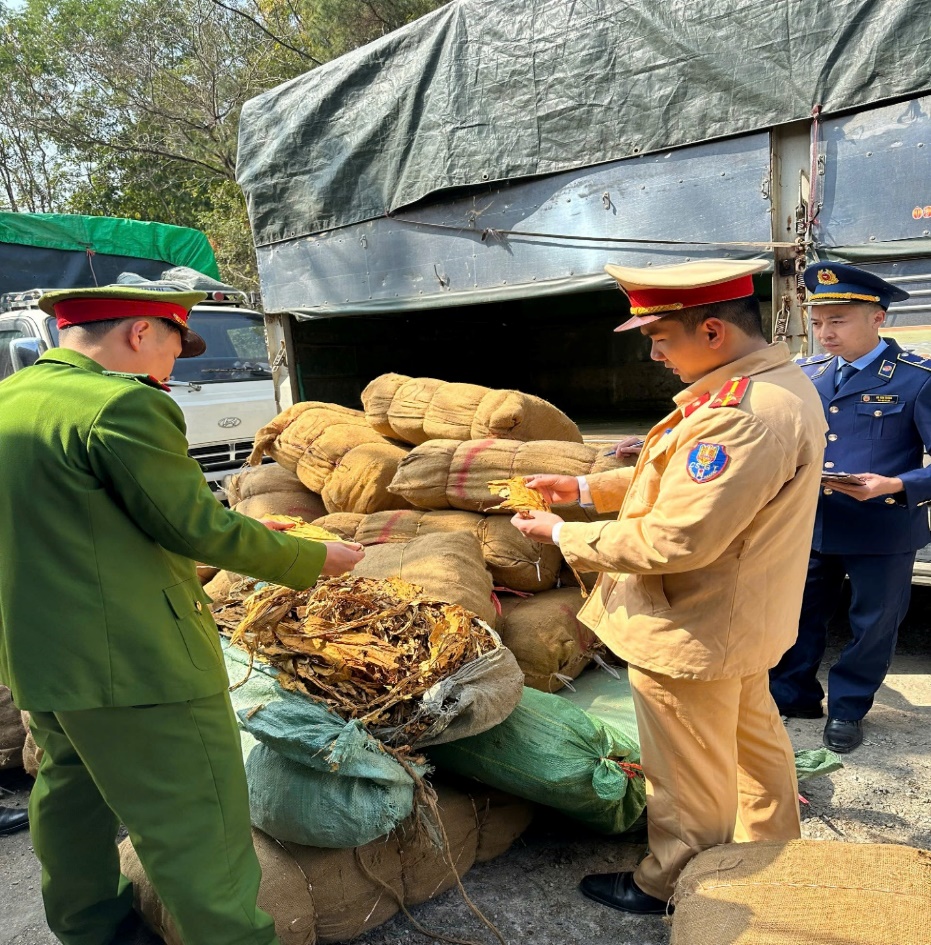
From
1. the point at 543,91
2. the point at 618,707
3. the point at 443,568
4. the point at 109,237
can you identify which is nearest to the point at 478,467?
the point at 443,568

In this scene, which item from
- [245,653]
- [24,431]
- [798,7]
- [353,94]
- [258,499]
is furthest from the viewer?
[353,94]

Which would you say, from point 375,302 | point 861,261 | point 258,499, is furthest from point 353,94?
point 861,261

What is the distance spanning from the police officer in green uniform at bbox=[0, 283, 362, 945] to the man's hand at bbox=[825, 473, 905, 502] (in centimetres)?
215

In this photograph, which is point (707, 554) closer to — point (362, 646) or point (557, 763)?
point (557, 763)

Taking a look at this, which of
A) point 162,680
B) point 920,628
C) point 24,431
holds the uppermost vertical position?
point 24,431

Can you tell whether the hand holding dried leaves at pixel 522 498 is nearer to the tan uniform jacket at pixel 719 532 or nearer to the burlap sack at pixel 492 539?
the tan uniform jacket at pixel 719 532

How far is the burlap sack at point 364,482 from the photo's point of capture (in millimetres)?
4031

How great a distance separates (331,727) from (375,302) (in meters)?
3.56

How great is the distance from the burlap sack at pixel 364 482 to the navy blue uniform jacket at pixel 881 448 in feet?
6.66

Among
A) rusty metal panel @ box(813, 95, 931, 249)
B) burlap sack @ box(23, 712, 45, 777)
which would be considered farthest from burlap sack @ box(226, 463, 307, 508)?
rusty metal panel @ box(813, 95, 931, 249)

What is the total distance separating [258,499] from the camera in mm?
4457

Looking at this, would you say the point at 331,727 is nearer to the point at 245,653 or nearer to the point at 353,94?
the point at 245,653

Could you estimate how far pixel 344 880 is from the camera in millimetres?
2260

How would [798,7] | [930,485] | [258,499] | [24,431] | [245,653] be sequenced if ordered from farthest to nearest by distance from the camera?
[258,499] < [798,7] < [930,485] < [245,653] < [24,431]
